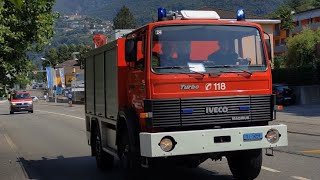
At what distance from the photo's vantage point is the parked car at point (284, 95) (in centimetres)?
3681

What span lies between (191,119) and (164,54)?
1.04 metres

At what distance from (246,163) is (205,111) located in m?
1.65

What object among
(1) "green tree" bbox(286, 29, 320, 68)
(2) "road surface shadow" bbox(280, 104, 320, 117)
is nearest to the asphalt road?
(2) "road surface shadow" bbox(280, 104, 320, 117)

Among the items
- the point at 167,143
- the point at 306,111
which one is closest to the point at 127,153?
the point at 167,143

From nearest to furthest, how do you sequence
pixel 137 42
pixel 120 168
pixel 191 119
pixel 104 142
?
pixel 191 119
pixel 137 42
pixel 104 142
pixel 120 168

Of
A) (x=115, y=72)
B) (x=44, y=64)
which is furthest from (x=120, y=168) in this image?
(x=44, y=64)

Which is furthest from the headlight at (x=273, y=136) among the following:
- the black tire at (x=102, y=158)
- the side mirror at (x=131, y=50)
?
the black tire at (x=102, y=158)

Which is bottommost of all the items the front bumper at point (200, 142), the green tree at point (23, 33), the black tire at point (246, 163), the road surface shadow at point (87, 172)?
the road surface shadow at point (87, 172)

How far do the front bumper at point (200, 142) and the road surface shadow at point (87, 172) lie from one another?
72.4 inches

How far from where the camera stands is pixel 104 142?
1030 cm

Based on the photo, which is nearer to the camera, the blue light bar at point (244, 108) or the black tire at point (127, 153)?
the blue light bar at point (244, 108)

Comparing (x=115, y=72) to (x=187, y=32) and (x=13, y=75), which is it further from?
(x=13, y=75)

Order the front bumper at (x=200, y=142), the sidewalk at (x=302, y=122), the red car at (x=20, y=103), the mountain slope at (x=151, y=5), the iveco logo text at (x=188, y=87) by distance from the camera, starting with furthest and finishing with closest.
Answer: the mountain slope at (x=151, y=5), the red car at (x=20, y=103), the sidewalk at (x=302, y=122), the iveco logo text at (x=188, y=87), the front bumper at (x=200, y=142)

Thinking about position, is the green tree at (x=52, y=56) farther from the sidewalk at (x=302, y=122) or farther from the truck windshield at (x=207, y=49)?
the truck windshield at (x=207, y=49)
